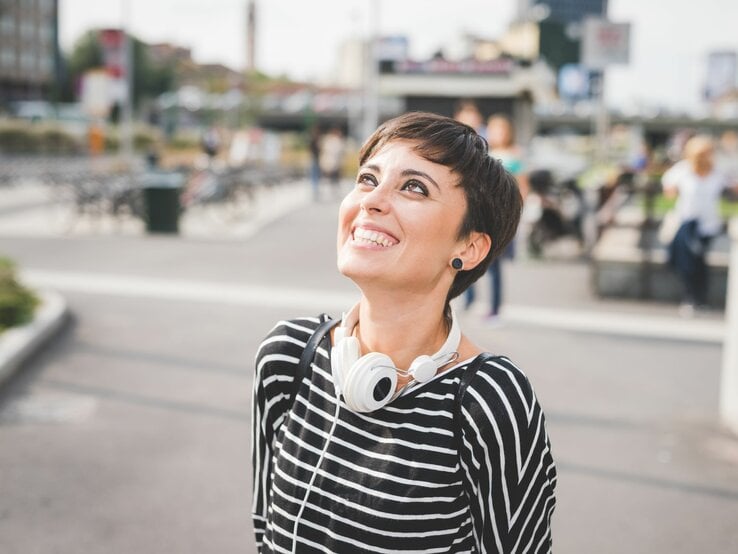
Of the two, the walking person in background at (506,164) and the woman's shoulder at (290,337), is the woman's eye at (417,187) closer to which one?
the woman's shoulder at (290,337)

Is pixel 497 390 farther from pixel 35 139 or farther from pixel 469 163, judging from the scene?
pixel 35 139

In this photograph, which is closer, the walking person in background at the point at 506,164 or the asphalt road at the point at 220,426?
the asphalt road at the point at 220,426

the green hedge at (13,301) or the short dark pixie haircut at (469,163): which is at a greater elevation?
the short dark pixie haircut at (469,163)

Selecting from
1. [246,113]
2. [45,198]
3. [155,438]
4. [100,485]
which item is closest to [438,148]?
[100,485]

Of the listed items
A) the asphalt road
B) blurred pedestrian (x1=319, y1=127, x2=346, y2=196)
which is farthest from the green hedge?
blurred pedestrian (x1=319, y1=127, x2=346, y2=196)

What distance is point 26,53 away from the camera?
10156 cm

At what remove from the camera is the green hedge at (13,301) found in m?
7.62

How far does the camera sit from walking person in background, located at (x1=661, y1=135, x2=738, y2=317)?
9586 millimetres

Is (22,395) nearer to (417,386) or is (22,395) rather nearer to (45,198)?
(417,386)

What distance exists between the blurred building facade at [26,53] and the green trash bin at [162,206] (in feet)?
288

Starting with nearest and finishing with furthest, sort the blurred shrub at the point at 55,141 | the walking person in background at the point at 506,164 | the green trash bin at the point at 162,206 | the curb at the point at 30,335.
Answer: the curb at the point at 30,335, the walking person in background at the point at 506,164, the green trash bin at the point at 162,206, the blurred shrub at the point at 55,141

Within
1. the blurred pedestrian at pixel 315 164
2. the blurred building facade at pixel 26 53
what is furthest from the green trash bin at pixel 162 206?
the blurred building facade at pixel 26 53

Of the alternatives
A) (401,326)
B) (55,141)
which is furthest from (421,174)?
(55,141)

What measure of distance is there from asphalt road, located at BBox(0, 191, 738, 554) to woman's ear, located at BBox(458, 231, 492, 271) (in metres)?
2.60
